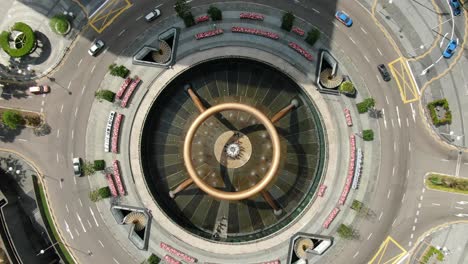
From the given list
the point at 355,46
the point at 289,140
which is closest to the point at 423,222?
the point at 289,140

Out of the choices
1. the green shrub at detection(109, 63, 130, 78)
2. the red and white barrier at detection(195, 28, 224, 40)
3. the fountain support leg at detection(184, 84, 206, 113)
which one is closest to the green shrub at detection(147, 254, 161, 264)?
the fountain support leg at detection(184, 84, 206, 113)

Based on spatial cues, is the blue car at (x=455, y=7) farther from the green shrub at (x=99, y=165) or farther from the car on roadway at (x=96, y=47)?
the green shrub at (x=99, y=165)

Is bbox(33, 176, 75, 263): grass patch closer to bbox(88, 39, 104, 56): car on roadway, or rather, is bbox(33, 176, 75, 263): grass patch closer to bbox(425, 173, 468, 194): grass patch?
bbox(88, 39, 104, 56): car on roadway

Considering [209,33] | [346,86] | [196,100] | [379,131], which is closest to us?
[196,100]

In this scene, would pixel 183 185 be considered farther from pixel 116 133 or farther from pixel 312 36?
pixel 312 36

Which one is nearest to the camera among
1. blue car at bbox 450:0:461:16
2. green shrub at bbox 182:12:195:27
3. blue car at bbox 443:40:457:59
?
green shrub at bbox 182:12:195:27

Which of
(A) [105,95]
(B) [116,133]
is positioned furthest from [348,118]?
(A) [105,95]

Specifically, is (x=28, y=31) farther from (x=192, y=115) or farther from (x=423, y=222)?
(x=423, y=222)
